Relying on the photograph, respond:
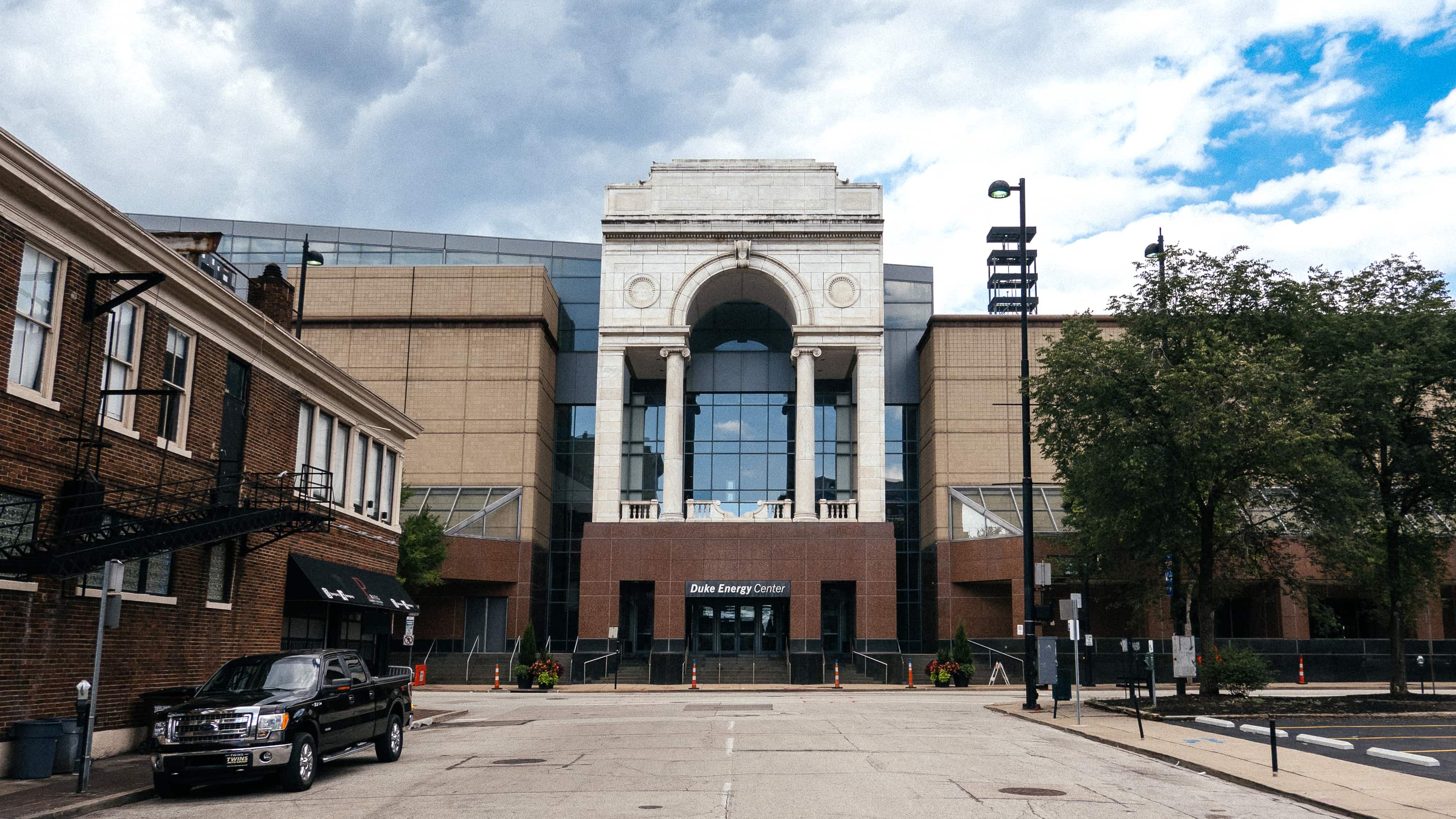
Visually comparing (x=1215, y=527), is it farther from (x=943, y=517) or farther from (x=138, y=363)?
(x=138, y=363)

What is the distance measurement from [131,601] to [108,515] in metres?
1.89

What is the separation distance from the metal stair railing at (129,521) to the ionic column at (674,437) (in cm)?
2875

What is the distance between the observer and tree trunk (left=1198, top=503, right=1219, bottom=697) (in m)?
28.2

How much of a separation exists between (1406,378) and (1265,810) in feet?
61.4

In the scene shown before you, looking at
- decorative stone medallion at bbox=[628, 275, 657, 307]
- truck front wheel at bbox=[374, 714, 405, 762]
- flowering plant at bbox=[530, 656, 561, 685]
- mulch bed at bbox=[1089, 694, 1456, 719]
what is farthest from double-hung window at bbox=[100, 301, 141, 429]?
decorative stone medallion at bbox=[628, 275, 657, 307]

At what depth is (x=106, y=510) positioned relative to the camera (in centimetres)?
1678

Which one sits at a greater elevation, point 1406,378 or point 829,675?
point 1406,378

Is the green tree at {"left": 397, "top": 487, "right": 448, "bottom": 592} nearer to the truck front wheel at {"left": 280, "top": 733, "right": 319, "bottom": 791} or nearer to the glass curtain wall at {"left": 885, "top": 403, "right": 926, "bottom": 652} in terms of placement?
the glass curtain wall at {"left": 885, "top": 403, "right": 926, "bottom": 652}

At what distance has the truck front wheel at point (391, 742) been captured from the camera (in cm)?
1777

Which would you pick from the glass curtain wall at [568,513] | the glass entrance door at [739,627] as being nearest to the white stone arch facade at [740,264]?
the glass curtain wall at [568,513]

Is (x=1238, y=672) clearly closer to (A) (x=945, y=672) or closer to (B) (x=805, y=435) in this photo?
(A) (x=945, y=672)

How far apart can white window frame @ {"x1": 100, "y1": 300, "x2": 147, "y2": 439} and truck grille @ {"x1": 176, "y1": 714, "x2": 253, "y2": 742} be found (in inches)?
219

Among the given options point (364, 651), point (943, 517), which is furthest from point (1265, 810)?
point (943, 517)

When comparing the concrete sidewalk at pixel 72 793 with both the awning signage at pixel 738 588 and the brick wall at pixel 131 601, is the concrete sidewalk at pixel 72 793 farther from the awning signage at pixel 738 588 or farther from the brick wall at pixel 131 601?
the awning signage at pixel 738 588
